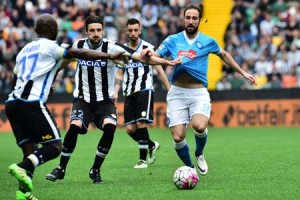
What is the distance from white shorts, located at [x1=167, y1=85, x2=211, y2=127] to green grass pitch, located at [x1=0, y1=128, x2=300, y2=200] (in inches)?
34.2

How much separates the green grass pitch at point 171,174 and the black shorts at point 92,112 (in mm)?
840

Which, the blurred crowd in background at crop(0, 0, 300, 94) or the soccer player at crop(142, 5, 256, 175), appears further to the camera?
the blurred crowd in background at crop(0, 0, 300, 94)

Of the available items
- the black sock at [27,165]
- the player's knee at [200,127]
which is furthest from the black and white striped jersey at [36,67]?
the player's knee at [200,127]

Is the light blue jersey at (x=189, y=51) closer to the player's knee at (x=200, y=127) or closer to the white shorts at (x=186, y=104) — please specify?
the white shorts at (x=186, y=104)

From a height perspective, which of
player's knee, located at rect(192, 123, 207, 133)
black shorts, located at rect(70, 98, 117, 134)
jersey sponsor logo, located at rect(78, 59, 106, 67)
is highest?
jersey sponsor logo, located at rect(78, 59, 106, 67)

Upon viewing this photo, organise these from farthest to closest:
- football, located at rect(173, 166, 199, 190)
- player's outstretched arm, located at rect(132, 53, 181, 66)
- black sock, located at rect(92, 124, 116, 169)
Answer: black sock, located at rect(92, 124, 116, 169)
football, located at rect(173, 166, 199, 190)
player's outstretched arm, located at rect(132, 53, 181, 66)

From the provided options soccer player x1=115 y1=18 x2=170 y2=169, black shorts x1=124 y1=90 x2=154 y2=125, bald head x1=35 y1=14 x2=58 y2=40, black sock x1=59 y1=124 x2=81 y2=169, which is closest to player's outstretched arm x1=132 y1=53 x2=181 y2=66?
bald head x1=35 y1=14 x2=58 y2=40

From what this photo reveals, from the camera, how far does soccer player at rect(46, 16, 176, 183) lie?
10758mm

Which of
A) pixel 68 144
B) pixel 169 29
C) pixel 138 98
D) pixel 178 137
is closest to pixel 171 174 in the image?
pixel 178 137

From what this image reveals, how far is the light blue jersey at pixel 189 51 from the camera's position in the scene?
10984 mm

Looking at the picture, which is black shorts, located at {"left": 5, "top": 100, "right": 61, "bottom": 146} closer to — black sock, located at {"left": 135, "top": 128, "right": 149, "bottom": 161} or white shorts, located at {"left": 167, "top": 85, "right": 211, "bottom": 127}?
white shorts, located at {"left": 167, "top": 85, "right": 211, "bottom": 127}

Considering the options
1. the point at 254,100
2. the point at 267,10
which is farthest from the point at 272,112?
the point at 267,10

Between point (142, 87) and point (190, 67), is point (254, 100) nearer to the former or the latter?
point (142, 87)

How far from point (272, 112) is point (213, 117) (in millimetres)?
1774
